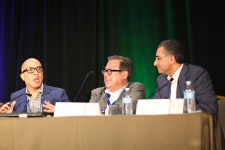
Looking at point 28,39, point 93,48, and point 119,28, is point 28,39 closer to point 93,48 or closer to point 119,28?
point 93,48

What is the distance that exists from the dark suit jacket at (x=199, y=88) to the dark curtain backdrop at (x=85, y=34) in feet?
3.88

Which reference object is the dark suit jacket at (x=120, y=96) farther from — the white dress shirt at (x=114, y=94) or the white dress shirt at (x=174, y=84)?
the white dress shirt at (x=174, y=84)

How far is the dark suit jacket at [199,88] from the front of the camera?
2.48 m

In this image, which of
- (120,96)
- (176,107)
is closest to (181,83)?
(120,96)

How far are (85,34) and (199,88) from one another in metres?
2.16

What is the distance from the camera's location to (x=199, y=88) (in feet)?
8.68

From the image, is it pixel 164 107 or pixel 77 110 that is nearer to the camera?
pixel 164 107

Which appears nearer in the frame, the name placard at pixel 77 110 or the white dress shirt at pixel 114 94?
the name placard at pixel 77 110

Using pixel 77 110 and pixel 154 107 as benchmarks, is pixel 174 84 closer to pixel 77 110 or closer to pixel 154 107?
pixel 154 107

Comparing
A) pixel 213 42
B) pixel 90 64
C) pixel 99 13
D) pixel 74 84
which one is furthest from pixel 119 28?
pixel 213 42

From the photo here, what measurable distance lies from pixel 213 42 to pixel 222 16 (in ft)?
1.13

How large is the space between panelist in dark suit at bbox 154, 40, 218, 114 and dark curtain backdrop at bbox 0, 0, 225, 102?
3.22 ft

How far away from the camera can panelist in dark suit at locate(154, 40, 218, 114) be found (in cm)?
255

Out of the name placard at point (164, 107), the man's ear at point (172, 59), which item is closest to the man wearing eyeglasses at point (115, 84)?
the man's ear at point (172, 59)
